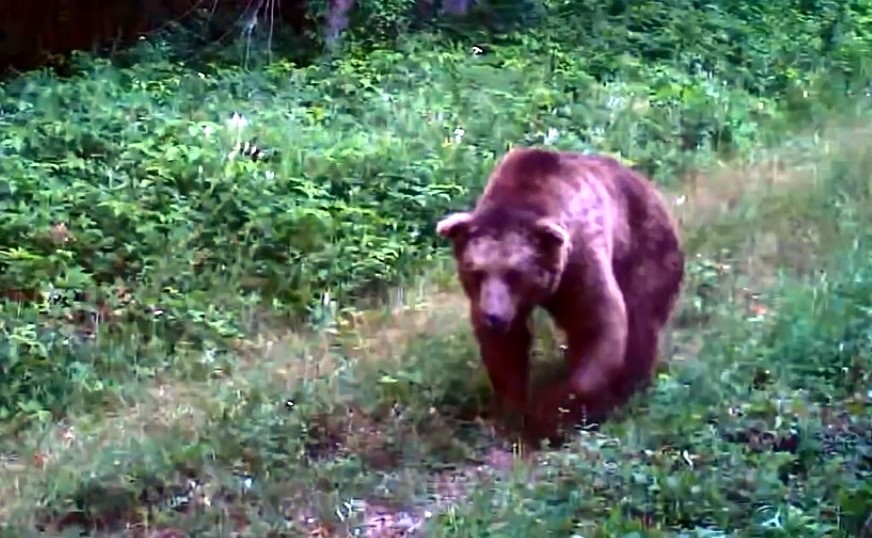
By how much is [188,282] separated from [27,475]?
2716mm

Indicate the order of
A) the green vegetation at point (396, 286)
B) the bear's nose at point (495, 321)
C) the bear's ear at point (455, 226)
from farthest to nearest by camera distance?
the bear's ear at point (455, 226) → the bear's nose at point (495, 321) → the green vegetation at point (396, 286)

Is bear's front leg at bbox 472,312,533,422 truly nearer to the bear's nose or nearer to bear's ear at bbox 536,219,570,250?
the bear's nose

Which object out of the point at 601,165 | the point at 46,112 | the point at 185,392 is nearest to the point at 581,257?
the point at 601,165

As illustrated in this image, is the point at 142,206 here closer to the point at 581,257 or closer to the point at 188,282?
the point at 188,282

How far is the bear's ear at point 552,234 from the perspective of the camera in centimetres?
660

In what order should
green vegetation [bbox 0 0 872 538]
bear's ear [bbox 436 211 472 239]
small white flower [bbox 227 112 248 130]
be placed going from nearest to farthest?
green vegetation [bbox 0 0 872 538], bear's ear [bbox 436 211 472 239], small white flower [bbox 227 112 248 130]

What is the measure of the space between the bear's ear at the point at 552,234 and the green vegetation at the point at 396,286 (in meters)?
0.80

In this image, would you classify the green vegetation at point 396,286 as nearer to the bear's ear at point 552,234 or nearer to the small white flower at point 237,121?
the small white flower at point 237,121

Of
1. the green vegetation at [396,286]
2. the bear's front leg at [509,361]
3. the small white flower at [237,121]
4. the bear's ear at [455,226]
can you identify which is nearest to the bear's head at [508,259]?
the bear's ear at [455,226]

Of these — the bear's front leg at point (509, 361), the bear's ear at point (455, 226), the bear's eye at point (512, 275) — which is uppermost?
the bear's ear at point (455, 226)

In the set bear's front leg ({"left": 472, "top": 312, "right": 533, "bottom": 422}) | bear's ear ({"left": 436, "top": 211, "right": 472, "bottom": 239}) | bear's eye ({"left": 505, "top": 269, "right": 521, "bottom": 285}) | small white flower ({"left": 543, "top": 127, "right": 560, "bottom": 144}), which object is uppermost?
bear's ear ({"left": 436, "top": 211, "right": 472, "bottom": 239})

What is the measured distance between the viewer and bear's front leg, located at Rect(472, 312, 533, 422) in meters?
6.91

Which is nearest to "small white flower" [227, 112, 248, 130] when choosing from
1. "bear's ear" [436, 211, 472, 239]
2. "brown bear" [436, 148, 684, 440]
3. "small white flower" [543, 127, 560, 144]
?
"small white flower" [543, 127, 560, 144]

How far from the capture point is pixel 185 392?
25.7 feet
